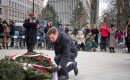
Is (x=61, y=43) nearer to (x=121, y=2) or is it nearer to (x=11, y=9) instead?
(x=121, y=2)

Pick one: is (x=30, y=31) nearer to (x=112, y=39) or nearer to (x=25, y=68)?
(x=25, y=68)

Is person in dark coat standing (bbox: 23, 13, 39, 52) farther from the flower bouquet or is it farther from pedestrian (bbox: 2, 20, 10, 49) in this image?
pedestrian (bbox: 2, 20, 10, 49)

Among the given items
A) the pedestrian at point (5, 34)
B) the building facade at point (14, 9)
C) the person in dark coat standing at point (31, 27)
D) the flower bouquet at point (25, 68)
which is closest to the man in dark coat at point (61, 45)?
the flower bouquet at point (25, 68)

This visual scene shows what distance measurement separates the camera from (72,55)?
841 cm

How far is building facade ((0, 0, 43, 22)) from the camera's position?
10343 cm

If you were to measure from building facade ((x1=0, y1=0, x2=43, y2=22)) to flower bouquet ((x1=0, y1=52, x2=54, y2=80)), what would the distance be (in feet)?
272

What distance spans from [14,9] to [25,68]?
109534 mm

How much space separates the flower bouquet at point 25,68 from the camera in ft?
20.4

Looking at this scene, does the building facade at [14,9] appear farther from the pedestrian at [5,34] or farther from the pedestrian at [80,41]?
the pedestrian at [5,34]

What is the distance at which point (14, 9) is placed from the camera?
11475 centimetres

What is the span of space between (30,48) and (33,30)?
82 centimetres

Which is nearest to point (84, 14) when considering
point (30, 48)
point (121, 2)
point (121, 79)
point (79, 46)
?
point (121, 2)

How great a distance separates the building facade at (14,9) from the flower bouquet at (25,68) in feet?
272

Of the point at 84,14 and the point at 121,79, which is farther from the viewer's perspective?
the point at 84,14
